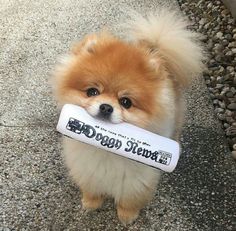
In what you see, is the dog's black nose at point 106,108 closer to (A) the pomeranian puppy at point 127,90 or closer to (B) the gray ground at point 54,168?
(A) the pomeranian puppy at point 127,90

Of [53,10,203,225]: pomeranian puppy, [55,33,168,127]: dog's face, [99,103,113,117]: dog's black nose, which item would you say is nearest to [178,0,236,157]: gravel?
[53,10,203,225]: pomeranian puppy

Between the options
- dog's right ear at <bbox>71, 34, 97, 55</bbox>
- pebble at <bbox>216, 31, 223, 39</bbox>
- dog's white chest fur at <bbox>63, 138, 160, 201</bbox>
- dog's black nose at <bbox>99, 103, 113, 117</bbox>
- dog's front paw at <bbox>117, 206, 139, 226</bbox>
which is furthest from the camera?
pebble at <bbox>216, 31, 223, 39</bbox>

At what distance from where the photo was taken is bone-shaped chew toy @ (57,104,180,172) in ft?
5.97

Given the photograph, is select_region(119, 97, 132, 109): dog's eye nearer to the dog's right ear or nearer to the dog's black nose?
the dog's black nose

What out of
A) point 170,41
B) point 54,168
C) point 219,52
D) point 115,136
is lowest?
point 54,168

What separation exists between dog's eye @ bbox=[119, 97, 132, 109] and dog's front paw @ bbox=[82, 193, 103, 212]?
0.66 meters

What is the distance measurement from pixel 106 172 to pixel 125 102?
406 mm

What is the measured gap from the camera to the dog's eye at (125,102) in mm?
1793

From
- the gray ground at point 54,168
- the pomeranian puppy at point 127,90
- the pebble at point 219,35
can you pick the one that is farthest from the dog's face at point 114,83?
the pebble at point 219,35

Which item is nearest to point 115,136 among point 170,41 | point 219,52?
point 170,41

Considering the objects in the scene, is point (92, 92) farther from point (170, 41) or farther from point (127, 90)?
point (170, 41)

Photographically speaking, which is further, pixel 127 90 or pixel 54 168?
pixel 54 168

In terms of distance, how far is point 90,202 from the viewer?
230cm

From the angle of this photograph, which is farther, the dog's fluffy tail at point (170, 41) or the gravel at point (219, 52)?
the gravel at point (219, 52)
